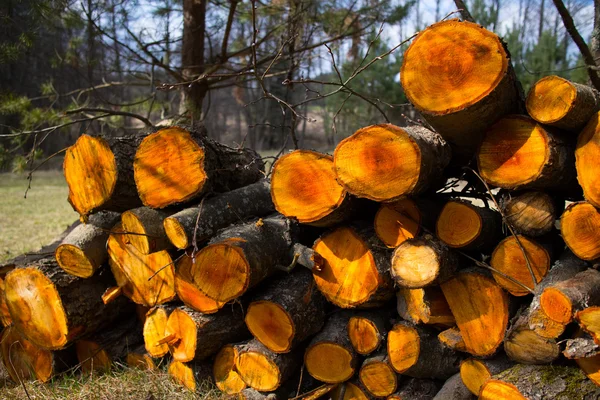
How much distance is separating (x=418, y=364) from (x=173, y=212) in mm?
1434

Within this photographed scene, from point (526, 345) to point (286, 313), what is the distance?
1.03m

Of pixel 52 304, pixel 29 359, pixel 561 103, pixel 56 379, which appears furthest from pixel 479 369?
pixel 29 359

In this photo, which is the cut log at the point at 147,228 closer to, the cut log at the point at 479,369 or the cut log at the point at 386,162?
the cut log at the point at 386,162

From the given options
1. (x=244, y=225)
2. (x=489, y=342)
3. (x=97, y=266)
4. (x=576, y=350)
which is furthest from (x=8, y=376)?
(x=576, y=350)

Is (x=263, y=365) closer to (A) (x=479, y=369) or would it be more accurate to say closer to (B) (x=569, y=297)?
(A) (x=479, y=369)

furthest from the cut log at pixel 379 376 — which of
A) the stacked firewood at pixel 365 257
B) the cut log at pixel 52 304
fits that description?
the cut log at pixel 52 304

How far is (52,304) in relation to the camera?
9.22 ft

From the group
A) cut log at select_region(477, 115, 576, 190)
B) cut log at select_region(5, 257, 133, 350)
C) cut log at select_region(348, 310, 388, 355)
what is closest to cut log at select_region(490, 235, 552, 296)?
cut log at select_region(477, 115, 576, 190)

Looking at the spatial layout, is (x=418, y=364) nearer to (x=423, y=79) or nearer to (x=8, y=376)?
(x=423, y=79)

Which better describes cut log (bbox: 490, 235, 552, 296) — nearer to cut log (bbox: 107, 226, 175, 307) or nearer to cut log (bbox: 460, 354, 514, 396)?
cut log (bbox: 460, 354, 514, 396)

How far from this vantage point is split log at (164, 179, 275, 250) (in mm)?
2377

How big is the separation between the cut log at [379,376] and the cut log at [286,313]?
1.00ft

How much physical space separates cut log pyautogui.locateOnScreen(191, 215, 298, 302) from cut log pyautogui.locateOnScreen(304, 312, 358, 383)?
0.42 metres

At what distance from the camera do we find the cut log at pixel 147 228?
2.50 meters
